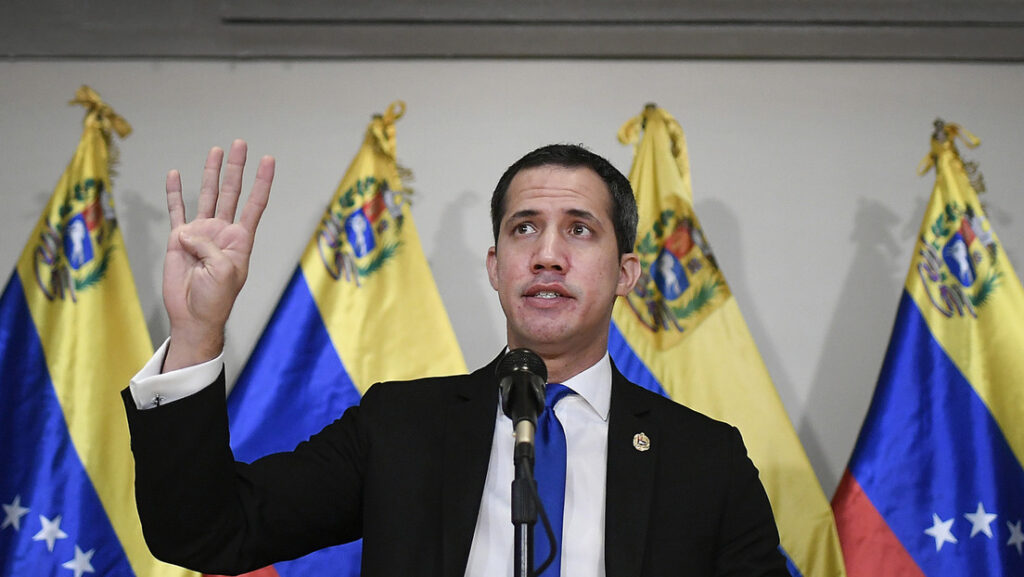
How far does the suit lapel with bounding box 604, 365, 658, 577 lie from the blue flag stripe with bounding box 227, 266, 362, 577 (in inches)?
43.5

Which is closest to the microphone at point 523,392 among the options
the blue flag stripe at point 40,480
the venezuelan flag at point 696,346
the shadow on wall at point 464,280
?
the venezuelan flag at point 696,346

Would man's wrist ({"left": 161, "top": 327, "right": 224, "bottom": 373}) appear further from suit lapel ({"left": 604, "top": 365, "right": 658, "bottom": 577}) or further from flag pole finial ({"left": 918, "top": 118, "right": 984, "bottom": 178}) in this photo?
flag pole finial ({"left": 918, "top": 118, "right": 984, "bottom": 178})

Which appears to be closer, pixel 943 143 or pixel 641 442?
pixel 641 442

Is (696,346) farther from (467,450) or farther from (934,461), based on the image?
(467,450)

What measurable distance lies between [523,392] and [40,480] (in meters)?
1.83

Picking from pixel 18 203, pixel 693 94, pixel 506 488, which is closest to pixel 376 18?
pixel 693 94

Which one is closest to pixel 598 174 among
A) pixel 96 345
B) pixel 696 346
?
pixel 696 346

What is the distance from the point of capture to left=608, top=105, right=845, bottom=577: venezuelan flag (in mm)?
2502

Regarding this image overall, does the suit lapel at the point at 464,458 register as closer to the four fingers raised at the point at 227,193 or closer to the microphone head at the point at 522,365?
the microphone head at the point at 522,365

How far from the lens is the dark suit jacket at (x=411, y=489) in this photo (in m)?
1.33

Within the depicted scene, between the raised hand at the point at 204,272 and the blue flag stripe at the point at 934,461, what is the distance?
181 cm

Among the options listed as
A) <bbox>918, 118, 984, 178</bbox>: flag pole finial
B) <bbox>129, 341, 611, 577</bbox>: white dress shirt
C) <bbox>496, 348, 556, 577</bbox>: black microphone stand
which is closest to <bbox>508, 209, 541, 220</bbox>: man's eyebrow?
<bbox>129, 341, 611, 577</bbox>: white dress shirt

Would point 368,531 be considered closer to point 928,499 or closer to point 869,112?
point 928,499

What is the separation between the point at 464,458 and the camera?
1.55 m
